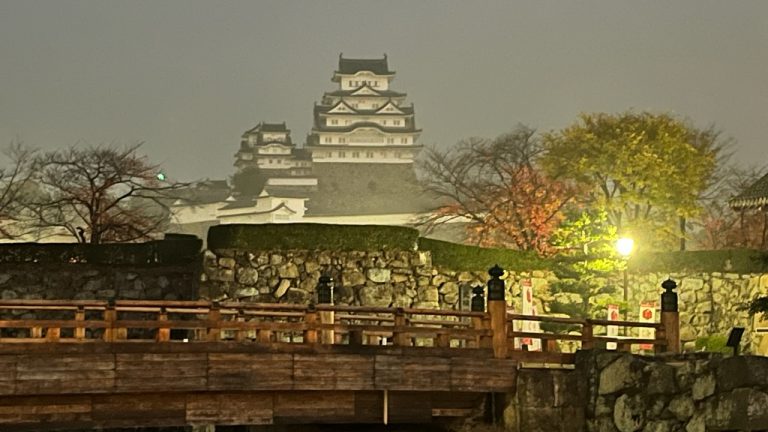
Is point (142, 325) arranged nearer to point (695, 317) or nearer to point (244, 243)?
point (244, 243)

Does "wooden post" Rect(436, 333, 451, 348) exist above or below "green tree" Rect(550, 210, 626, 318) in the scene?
below

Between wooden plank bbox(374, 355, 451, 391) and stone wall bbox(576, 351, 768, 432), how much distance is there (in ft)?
7.19

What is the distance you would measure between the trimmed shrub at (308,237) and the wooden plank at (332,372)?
10.2 m

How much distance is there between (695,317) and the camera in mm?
35219

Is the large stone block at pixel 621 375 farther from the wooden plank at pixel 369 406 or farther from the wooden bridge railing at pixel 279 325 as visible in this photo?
the wooden plank at pixel 369 406

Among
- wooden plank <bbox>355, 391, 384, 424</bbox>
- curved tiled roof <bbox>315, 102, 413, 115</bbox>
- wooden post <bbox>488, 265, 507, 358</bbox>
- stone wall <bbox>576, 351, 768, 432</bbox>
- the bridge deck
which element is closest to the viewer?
stone wall <bbox>576, 351, 768, 432</bbox>

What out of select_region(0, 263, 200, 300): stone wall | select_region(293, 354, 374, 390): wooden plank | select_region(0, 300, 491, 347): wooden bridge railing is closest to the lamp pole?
select_region(0, 300, 491, 347): wooden bridge railing

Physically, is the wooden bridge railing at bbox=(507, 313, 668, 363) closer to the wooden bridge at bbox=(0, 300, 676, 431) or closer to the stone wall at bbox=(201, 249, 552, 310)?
the wooden bridge at bbox=(0, 300, 676, 431)

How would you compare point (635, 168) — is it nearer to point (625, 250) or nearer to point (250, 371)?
point (625, 250)

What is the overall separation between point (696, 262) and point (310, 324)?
58.2 ft

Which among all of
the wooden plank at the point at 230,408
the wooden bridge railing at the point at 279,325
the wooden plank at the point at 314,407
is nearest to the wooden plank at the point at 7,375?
the wooden bridge railing at the point at 279,325

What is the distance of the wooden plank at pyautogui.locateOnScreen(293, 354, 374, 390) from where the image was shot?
2012 cm

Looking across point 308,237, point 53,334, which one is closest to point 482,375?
point 53,334

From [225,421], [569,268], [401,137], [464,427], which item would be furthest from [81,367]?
[401,137]
